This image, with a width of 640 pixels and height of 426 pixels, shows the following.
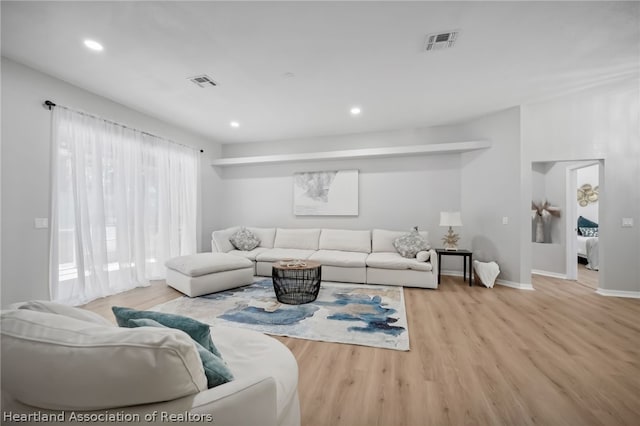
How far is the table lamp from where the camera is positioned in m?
4.27

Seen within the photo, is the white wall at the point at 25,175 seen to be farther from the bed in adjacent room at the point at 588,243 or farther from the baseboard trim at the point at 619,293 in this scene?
the bed in adjacent room at the point at 588,243

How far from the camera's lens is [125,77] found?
3121 millimetres

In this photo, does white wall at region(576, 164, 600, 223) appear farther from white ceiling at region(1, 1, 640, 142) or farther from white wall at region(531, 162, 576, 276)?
white ceiling at region(1, 1, 640, 142)

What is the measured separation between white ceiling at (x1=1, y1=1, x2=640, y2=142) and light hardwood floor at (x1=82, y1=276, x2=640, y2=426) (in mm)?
2770

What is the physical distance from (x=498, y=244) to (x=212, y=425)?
4.81 metres

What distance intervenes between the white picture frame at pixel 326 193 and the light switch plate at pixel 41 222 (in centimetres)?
372

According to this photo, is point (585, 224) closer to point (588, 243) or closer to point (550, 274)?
point (588, 243)

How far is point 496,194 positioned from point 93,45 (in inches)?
218

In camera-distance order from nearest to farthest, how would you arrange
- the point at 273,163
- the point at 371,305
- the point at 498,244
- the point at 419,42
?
the point at 419,42, the point at 371,305, the point at 498,244, the point at 273,163

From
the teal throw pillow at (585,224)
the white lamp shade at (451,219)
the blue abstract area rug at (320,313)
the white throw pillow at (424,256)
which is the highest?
the white lamp shade at (451,219)

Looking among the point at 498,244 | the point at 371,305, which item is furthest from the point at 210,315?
the point at 498,244

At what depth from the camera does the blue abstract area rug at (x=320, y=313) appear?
2.50m

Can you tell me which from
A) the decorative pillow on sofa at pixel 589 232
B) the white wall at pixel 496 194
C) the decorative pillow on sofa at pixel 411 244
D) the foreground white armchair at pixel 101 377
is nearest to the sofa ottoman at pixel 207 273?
the decorative pillow on sofa at pixel 411 244

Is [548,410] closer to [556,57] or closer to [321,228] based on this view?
[556,57]
